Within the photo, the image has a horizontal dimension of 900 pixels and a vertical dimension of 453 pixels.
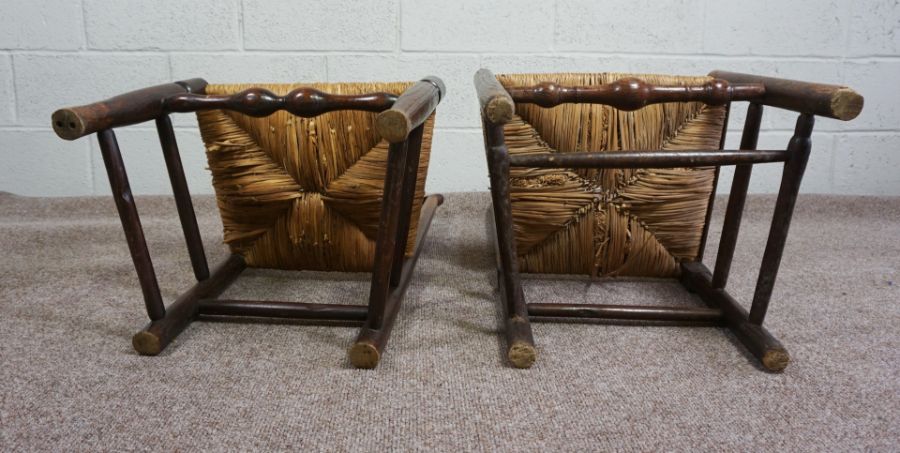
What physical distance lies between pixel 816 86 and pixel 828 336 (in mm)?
480

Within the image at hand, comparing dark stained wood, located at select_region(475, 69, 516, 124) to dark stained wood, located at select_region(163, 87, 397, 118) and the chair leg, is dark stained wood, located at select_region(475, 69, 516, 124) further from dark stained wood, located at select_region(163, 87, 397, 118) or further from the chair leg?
dark stained wood, located at select_region(163, 87, 397, 118)

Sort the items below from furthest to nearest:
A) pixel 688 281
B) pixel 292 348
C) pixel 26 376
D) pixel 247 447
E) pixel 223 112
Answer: pixel 688 281
pixel 223 112
pixel 292 348
pixel 26 376
pixel 247 447

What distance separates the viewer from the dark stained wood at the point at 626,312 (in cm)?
133

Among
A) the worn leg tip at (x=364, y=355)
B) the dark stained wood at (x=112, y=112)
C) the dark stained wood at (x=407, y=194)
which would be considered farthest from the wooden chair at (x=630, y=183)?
the dark stained wood at (x=112, y=112)

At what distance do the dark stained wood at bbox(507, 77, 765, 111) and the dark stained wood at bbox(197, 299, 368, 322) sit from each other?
50 cm

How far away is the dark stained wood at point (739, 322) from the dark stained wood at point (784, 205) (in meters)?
0.03

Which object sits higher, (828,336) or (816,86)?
(816,86)

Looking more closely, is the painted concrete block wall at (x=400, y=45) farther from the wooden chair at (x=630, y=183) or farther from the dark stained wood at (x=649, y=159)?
the dark stained wood at (x=649, y=159)

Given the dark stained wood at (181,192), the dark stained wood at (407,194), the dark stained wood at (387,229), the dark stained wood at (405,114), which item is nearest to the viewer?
the dark stained wood at (405,114)

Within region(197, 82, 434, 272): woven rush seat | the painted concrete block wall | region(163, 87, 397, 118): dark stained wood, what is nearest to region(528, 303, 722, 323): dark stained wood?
region(197, 82, 434, 272): woven rush seat

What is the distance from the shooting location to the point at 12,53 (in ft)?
6.99

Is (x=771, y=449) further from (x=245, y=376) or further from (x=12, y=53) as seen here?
(x=12, y=53)

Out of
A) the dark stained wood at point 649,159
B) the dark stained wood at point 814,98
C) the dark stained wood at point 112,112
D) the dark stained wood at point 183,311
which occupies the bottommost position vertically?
the dark stained wood at point 183,311

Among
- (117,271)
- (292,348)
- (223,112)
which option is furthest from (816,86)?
(117,271)
